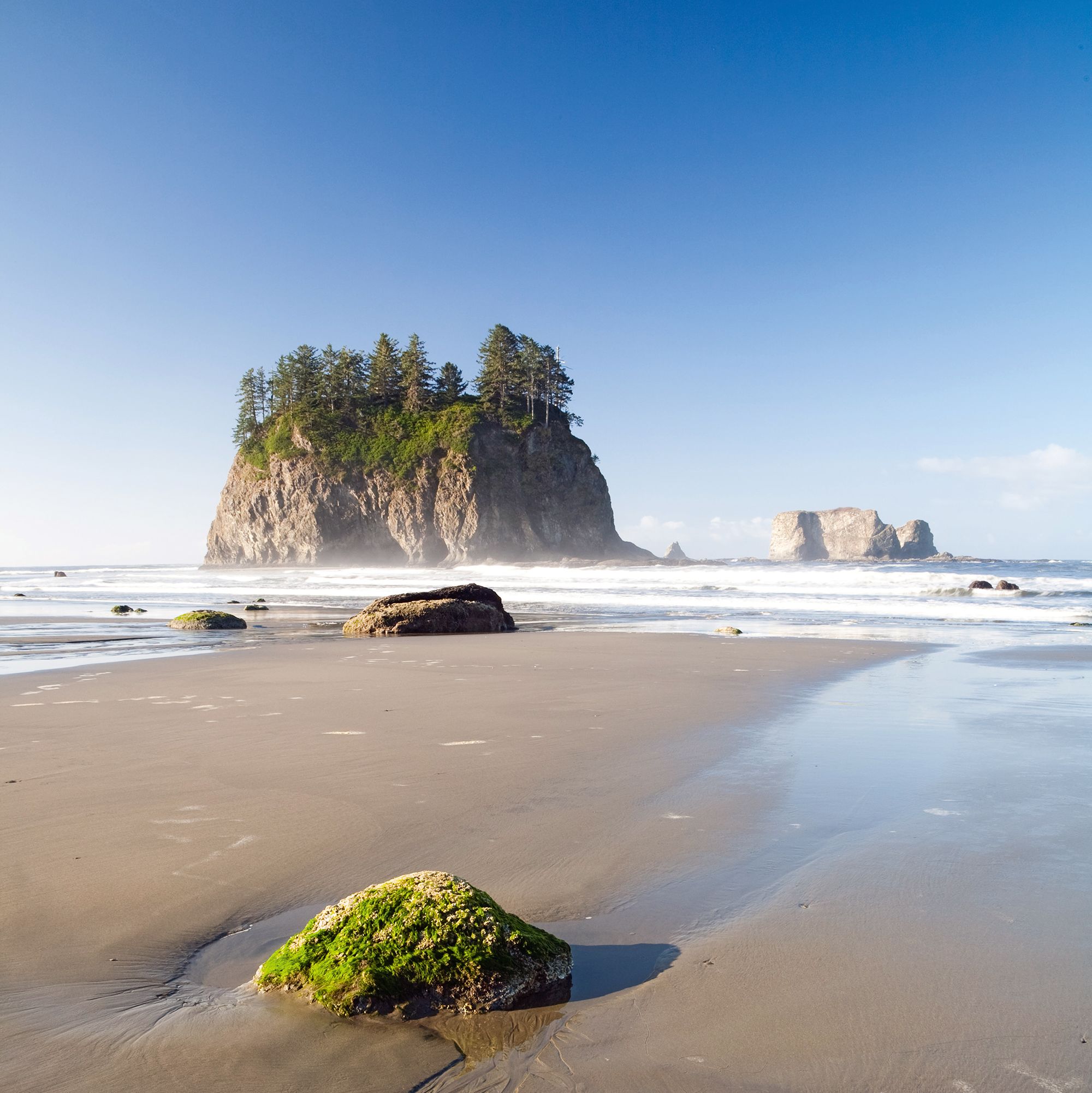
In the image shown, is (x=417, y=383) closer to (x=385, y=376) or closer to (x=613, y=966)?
(x=385, y=376)

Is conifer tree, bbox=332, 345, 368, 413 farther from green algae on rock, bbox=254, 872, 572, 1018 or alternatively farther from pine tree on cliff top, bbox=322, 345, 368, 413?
green algae on rock, bbox=254, 872, 572, 1018

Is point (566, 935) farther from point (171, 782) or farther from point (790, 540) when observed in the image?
point (790, 540)

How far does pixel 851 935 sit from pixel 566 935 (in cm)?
97

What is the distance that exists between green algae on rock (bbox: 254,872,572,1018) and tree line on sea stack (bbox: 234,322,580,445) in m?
72.2

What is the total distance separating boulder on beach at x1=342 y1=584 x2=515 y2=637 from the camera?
1338 centimetres

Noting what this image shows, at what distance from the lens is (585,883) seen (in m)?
3.06

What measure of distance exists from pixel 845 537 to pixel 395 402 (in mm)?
80248

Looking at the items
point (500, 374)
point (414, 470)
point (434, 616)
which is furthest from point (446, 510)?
point (434, 616)

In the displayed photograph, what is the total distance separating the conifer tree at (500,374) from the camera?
75.2 metres

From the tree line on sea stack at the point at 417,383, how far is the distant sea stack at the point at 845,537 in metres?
50.9

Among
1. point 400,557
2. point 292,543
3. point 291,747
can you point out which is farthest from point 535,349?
point 291,747

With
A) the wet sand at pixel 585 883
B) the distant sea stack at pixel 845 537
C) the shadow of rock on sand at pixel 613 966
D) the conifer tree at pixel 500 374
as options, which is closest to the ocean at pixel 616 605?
the wet sand at pixel 585 883

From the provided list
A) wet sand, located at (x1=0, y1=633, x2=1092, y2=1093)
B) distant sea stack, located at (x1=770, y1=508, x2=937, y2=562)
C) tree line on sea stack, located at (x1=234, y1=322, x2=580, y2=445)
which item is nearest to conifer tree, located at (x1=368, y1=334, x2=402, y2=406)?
tree line on sea stack, located at (x1=234, y1=322, x2=580, y2=445)

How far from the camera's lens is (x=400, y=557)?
225 feet
